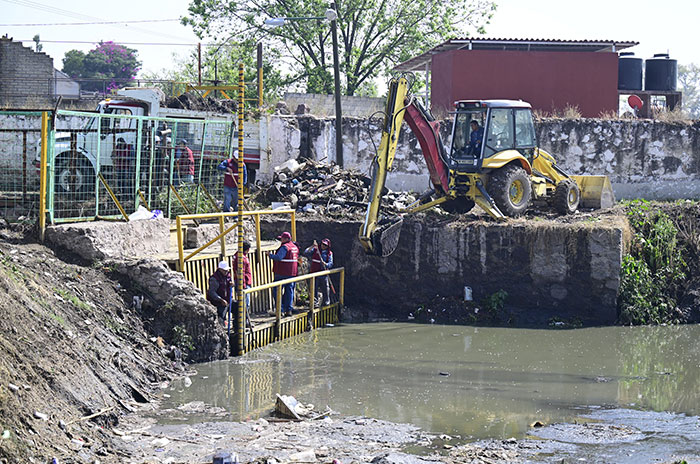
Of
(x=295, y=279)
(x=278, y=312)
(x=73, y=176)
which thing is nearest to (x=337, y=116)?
(x=295, y=279)

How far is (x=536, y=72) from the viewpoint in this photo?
92.5ft

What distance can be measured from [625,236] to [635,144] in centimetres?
783

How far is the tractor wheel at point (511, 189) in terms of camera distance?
710 inches

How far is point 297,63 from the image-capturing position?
132ft

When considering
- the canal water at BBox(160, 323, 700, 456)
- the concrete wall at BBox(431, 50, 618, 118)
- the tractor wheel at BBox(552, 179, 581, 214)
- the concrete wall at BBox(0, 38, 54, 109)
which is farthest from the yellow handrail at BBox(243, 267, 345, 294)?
the concrete wall at BBox(0, 38, 54, 109)

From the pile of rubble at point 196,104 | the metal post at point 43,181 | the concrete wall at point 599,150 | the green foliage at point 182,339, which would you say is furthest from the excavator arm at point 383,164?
the pile of rubble at point 196,104

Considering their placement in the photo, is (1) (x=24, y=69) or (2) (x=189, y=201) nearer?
(2) (x=189, y=201)

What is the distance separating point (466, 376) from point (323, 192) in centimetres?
878

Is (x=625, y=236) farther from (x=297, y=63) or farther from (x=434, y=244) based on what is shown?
(x=297, y=63)

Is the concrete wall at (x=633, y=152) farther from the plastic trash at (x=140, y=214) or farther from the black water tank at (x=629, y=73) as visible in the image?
the plastic trash at (x=140, y=214)

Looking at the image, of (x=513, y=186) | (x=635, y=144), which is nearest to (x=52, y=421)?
(x=513, y=186)

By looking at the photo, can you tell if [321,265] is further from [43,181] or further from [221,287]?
[43,181]

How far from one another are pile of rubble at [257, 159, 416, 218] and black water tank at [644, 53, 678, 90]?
1335 cm

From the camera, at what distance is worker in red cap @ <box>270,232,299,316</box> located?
51.7 feet
